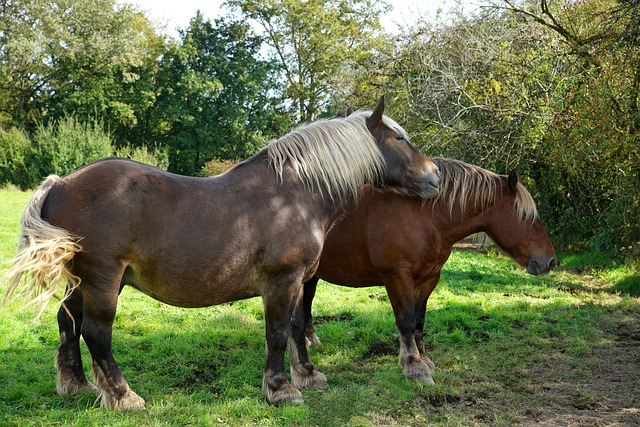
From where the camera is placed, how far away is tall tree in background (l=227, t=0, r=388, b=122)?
35375mm

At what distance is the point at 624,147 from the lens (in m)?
6.28

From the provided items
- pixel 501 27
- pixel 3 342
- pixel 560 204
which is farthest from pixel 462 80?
pixel 3 342

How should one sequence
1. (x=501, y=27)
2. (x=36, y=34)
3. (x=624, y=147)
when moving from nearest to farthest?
A: 1. (x=624, y=147)
2. (x=501, y=27)
3. (x=36, y=34)

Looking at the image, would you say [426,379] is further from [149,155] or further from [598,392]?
[149,155]

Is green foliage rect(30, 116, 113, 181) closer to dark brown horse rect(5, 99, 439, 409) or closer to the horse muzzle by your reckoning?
dark brown horse rect(5, 99, 439, 409)

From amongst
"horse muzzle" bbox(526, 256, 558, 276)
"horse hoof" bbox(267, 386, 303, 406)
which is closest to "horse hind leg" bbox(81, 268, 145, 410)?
"horse hoof" bbox(267, 386, 303, 406)

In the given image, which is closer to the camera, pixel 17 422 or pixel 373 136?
pixel 17 422

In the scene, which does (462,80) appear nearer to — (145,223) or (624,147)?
(624,147)

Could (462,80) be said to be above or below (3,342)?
above

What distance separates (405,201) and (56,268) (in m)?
3.24

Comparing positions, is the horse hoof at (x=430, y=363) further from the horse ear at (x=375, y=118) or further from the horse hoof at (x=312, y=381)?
the horse ear at (x=375, y=118)

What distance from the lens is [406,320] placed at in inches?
206

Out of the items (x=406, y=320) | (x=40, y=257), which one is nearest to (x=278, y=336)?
(x=406, y=320)

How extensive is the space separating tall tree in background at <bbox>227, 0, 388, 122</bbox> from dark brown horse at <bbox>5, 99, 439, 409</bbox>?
3033 cm
